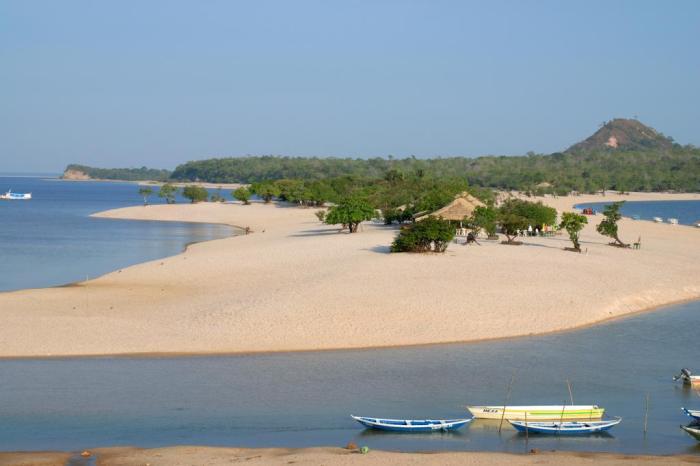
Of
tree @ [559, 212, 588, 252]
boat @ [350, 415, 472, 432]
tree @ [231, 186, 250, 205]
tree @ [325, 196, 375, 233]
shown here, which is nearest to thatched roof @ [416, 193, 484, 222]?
tree @ [325, 196, 375, 233]

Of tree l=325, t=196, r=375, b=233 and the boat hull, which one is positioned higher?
tree l=325, t=196, r=375, b=233

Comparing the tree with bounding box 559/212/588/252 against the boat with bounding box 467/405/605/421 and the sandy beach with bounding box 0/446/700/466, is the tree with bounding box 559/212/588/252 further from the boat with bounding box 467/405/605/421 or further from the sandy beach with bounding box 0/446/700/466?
the sandy beach with bounding box 0/446/700/466

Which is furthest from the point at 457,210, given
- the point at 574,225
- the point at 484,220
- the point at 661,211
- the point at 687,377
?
the point at 661,211

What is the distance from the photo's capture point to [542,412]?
56.6 ft

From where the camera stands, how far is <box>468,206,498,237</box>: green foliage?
140 ft

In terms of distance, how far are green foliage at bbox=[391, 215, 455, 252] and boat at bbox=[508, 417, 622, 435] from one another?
18893 mm

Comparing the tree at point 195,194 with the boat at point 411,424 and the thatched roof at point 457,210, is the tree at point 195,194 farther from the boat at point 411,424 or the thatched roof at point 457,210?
the boat at point 411,424

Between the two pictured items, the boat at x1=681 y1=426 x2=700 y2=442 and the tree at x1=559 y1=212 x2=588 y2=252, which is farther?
the tree at x1=559 y1=212 x2=588 y2=252

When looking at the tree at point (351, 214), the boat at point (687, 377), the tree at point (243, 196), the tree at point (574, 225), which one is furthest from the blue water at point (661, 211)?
the boat at point (687, 377)

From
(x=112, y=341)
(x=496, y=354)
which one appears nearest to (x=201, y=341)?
(x=112, y=341)

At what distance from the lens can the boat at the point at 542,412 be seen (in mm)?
17219

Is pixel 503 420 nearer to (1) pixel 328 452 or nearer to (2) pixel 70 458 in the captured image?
(1) pixel 328 452

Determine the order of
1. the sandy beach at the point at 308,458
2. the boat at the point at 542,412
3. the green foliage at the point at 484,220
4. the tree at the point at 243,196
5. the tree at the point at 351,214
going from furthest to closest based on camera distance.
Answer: the tree at the point at 243,196 → the tree at the point at 351,214 → the green foliage at the point at 484,220 → the boat at the point at 542,412 → the sandy beach at the point at 308,458

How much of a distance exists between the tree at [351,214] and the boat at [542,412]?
3222 cm
